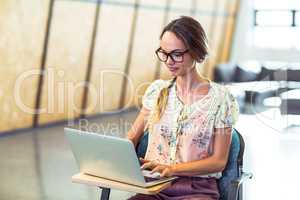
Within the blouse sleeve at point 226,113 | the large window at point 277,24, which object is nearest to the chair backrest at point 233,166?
the blouse sleeve at point 226,113

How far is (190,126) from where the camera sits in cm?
255

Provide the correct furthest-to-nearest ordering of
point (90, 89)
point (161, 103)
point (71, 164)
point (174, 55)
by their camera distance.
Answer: point (90, 89) < point (71, 164) < point (161, 103) < point (174, 55)

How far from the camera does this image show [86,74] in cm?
916

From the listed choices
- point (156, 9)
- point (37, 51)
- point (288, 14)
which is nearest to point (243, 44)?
point (288, 14)

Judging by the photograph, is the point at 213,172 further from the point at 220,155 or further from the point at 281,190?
the point at 281,190

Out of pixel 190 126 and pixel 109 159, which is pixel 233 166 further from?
pixel 109 159

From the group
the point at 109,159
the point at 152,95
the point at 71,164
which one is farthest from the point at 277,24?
the point at 109,159

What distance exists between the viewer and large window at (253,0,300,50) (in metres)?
14.4

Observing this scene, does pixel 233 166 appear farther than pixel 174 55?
Yes

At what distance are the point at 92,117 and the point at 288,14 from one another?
7.32 metres

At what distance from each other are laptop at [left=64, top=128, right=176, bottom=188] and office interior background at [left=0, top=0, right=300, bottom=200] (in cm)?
248

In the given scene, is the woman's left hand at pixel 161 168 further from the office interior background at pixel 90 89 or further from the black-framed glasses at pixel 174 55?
the office interior background at pixel 90 89

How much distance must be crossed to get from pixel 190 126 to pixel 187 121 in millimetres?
28

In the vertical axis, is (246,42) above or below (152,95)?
above
